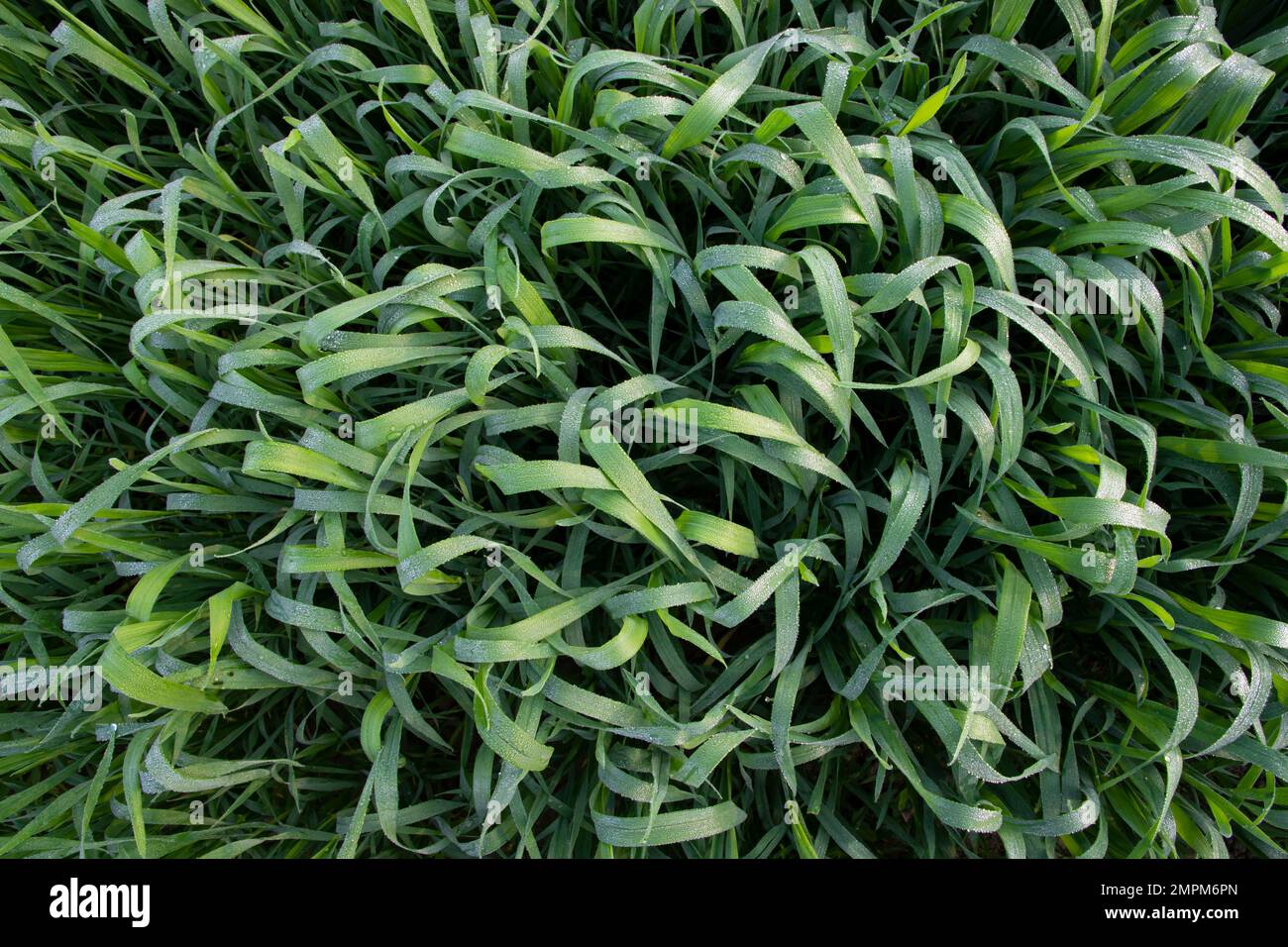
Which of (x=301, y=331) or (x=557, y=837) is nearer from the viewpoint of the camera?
(x=301, y=331)

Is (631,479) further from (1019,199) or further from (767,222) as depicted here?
(1019,199)

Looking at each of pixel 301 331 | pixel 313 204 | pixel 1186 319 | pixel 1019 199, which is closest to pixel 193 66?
pixel 313 204

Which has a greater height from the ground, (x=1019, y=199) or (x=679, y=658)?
(x=1019, y=199)

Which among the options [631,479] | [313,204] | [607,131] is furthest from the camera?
[313,204]

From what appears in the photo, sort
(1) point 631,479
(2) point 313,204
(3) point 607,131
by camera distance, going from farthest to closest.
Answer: (2) point 313,204
(3) point 607,131
(1) point 631,479

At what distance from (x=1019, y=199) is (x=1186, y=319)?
243 mm

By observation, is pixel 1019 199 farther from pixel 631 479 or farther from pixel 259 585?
pixel 259 585

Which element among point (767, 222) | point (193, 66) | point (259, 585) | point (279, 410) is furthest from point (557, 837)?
point (193, 66)

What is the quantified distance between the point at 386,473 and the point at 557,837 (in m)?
0.49

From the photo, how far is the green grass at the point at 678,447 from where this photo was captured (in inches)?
34.7

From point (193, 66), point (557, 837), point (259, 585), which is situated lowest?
point (557, 837)

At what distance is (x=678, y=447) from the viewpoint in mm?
949

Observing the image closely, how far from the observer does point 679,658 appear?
977mm

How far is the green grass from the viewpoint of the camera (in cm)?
88
